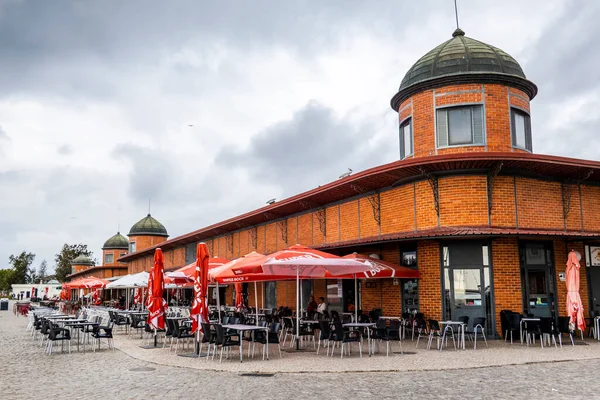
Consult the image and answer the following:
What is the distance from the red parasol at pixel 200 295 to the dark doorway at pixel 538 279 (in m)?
9.23

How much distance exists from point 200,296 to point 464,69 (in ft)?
38.7

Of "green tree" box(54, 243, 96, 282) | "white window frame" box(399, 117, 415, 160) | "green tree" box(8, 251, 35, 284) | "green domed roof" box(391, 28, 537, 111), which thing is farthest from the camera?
"green tree" box(8, 251, 35, 284)

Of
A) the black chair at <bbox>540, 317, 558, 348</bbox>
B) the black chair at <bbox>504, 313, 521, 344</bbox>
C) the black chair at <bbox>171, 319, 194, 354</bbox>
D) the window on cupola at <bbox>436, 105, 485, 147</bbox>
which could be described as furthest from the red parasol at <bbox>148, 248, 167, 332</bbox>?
the black chair at <bbox>540, 317, 558, 348</bbox>

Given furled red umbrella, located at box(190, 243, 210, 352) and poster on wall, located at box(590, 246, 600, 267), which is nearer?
furled red umbrella, located at box(190, 243, 210, 352)

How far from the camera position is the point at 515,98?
19.2 metres

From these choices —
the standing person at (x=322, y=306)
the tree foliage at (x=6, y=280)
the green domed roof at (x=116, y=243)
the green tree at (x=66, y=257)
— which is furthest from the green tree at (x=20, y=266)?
the standing person at (x=322, y=306)

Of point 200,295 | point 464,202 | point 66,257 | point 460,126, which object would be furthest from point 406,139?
point 66,257

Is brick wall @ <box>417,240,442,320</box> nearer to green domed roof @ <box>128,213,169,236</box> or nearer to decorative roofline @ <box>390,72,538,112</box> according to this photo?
decorative roofline @ <box>390,72,538,112</box>

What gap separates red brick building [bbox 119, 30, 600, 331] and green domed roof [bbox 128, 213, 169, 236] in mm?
43267

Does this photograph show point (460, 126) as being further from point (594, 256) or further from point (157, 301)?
point (157, 301)

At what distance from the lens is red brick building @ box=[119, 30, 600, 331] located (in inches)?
636

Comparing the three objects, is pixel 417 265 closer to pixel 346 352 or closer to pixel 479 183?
pixel 479 183

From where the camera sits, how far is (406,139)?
20.6m

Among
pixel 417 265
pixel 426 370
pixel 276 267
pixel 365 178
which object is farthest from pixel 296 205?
pixel 426 370
